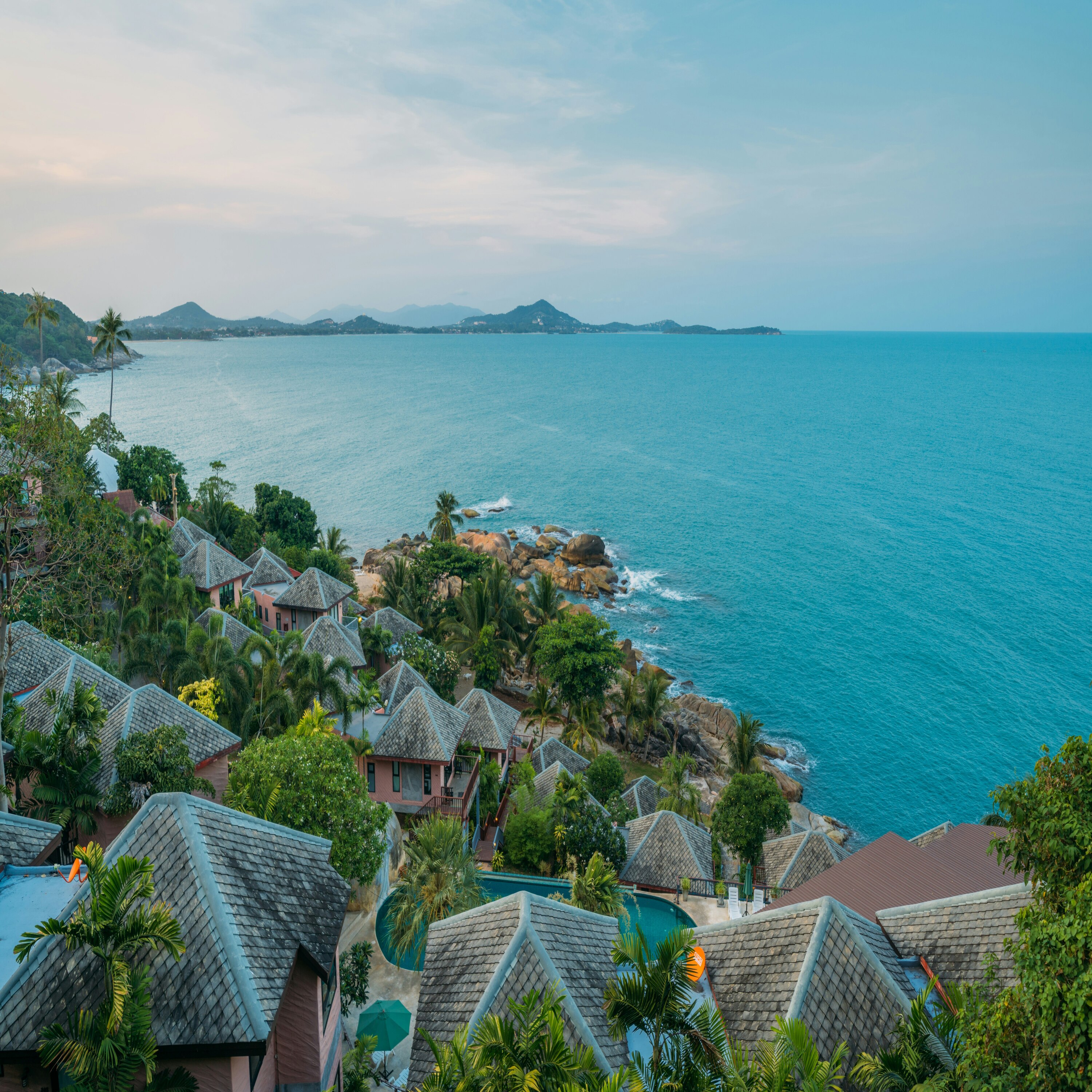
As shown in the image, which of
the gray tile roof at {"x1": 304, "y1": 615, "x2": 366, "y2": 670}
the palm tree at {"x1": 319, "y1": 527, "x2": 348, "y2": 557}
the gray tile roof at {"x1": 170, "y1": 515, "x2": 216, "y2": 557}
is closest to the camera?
the gray tile roof at {"x1": 304, "y1": 615, "x2": 366, "y2": 670}

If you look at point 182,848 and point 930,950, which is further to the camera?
point 930,950

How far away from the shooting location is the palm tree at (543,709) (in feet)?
134

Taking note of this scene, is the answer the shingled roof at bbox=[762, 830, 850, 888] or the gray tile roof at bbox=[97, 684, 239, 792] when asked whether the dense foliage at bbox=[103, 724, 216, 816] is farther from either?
the shingled roof at bbox=[762, 830, 850, 888]

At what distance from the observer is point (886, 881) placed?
16.6 meters

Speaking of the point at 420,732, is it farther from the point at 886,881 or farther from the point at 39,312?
A: the point at 39,312

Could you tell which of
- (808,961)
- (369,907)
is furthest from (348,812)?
(808,961)

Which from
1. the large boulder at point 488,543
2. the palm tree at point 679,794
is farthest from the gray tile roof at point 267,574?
the palm tree at point 679,794

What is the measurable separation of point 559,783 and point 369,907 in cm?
1013

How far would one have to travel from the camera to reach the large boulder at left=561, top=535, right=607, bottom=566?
73375 millimetres

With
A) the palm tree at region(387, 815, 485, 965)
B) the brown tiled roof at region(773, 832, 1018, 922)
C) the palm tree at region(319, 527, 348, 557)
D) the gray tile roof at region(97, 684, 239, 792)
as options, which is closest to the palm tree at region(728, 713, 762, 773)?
the brown tiled roof at region(773, 832, 1018, 922)

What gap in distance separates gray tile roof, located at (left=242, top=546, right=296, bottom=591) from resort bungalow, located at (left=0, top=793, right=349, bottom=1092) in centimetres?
3638

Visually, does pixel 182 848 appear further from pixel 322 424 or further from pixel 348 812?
pixel 322 424

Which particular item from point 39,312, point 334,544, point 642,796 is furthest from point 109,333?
point 642,796

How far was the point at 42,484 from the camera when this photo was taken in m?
21.1
